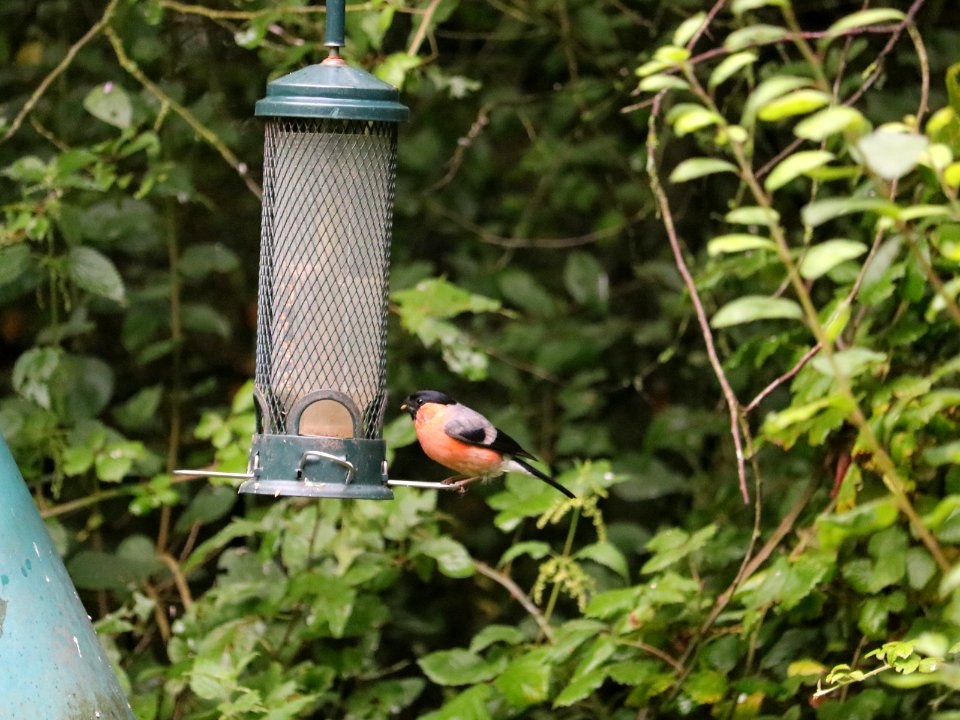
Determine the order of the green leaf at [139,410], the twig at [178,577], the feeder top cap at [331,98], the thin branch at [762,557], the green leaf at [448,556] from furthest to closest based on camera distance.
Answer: the green leaf at [139,410] → the twig at [178,577] → the green leaf at [448,556] → the thin branch at [762,557] → the feeder top cap at [331,98]

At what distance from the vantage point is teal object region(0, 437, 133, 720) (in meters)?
2.27

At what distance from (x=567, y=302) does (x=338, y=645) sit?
210 cm

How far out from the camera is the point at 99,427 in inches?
154

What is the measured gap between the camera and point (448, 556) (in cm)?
365

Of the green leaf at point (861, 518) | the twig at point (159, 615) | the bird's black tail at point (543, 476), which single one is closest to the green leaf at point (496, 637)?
the bird's black tail at point (543, 476)

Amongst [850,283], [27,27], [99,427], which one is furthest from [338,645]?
[27,27]

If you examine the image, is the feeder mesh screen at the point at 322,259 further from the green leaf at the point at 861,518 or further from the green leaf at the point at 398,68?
the green leaf at the point at 861,518

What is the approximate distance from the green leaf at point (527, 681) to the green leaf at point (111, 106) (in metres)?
1.80

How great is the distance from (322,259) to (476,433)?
654 mm

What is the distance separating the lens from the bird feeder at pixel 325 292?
299 cm

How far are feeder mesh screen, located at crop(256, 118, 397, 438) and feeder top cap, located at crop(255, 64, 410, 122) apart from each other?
0.70ft

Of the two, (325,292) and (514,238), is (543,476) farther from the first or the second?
(514,238)

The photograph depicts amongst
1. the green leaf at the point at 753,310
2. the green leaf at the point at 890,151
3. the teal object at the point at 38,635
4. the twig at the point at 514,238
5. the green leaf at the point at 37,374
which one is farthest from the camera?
the twig at the point at 514,238

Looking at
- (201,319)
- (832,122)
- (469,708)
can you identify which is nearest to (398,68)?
(201,319)
